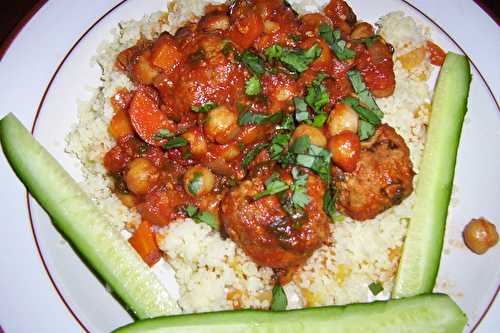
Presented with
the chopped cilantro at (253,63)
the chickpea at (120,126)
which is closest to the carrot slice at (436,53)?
the chopped cilantro at (253,63)

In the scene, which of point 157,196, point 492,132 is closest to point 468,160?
point 492,132

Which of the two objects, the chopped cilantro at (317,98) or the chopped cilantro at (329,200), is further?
the chopped cilantro at (317,98)

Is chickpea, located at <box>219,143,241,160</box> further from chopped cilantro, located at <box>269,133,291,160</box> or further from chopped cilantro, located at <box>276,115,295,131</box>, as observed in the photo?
chopped cilantro, located at <box>276,115,295,131</box>

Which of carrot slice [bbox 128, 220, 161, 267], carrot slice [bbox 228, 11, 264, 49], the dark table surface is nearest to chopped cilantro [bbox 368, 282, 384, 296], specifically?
carrot slice [bbox 128, 220, 161, 267]

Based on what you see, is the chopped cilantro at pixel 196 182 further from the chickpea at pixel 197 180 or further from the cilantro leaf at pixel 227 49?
the cilantro leaf at pixel 227 49

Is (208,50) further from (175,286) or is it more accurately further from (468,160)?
(468,160)

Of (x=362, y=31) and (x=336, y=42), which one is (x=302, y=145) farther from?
(x=362, y=31)
